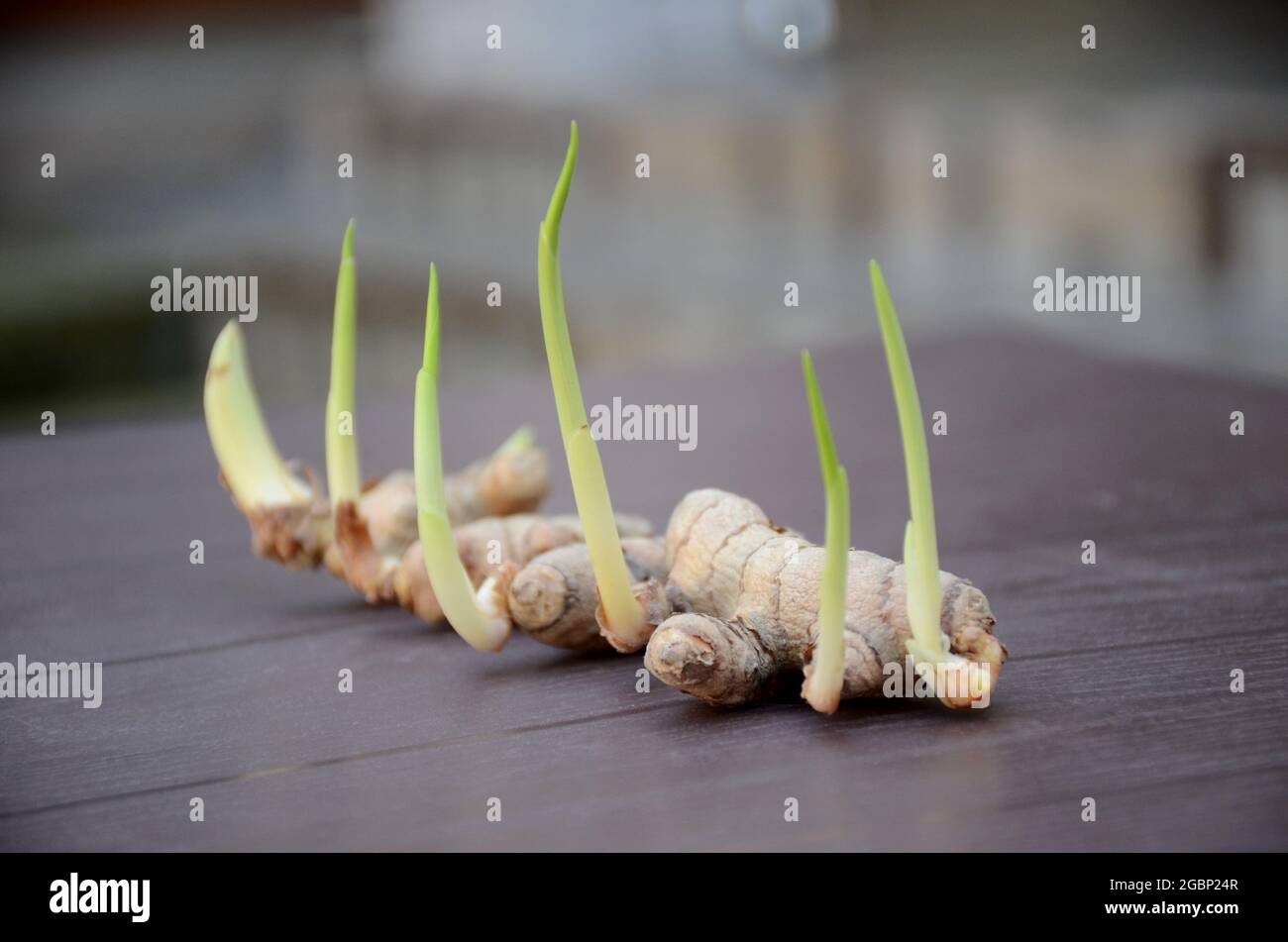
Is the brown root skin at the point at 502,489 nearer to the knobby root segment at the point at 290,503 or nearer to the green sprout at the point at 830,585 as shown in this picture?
the knobby root segment at the point at 290,503

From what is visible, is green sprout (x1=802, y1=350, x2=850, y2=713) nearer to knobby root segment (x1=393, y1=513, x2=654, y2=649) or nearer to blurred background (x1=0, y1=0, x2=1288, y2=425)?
knobby root segment (x1=393, y1=513, x2=654, y2=649)

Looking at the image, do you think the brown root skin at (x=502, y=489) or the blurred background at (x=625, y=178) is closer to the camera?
the brown root skin at (x=502, y=489)

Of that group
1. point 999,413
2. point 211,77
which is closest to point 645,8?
point 211,77

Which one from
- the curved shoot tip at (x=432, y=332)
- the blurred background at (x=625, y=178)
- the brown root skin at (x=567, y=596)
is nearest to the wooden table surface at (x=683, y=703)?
the brown root skin at (x=567, y=596)

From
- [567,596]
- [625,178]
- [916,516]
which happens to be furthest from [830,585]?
[625,178]

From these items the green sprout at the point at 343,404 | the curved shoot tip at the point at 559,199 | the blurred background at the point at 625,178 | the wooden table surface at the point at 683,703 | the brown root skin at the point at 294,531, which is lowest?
the wooden table surface at the point at 683,703

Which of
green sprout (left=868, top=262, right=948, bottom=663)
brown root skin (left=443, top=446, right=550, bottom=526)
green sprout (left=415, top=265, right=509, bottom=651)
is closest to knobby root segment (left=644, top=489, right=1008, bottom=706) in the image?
green sprout (left=868, top=262, right=948, bottom=663)

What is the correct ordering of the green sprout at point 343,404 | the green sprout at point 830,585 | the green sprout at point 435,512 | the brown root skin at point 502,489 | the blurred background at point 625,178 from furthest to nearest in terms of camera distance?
the blurred background at point 625,178
the brown root skin at point 502,489
the green sprout at point 343,404
the green sprout at point 435,512
the green sprout at point 830,585
